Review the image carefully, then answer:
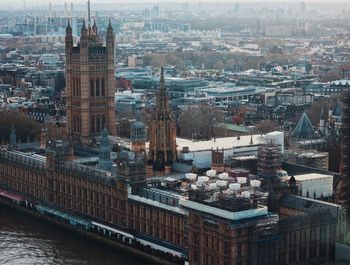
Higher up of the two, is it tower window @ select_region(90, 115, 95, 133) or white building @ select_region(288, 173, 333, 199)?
tower window @ select_region(90, 115, 95, 133)

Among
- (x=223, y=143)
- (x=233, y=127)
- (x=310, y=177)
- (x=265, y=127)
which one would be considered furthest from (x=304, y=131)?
(x=310, y=177)

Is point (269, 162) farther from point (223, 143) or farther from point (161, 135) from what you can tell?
point (223, 143)

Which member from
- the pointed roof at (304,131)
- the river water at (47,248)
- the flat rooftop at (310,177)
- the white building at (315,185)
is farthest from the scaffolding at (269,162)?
the pointed roof at (304,131)

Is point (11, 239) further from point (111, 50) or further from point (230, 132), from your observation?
point (230, 132)

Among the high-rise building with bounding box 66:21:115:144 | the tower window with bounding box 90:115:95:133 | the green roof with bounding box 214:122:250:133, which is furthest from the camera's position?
the green roof with bounding box 214:122:250:133

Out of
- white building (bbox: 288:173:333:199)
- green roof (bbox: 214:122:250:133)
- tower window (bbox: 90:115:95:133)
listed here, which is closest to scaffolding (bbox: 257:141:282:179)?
white building (bbox: 288:173:333:199)

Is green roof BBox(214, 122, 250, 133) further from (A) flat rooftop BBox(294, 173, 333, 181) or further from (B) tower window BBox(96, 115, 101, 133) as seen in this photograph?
(A) flat rooftop BBox(294, 173, 333, 181)
